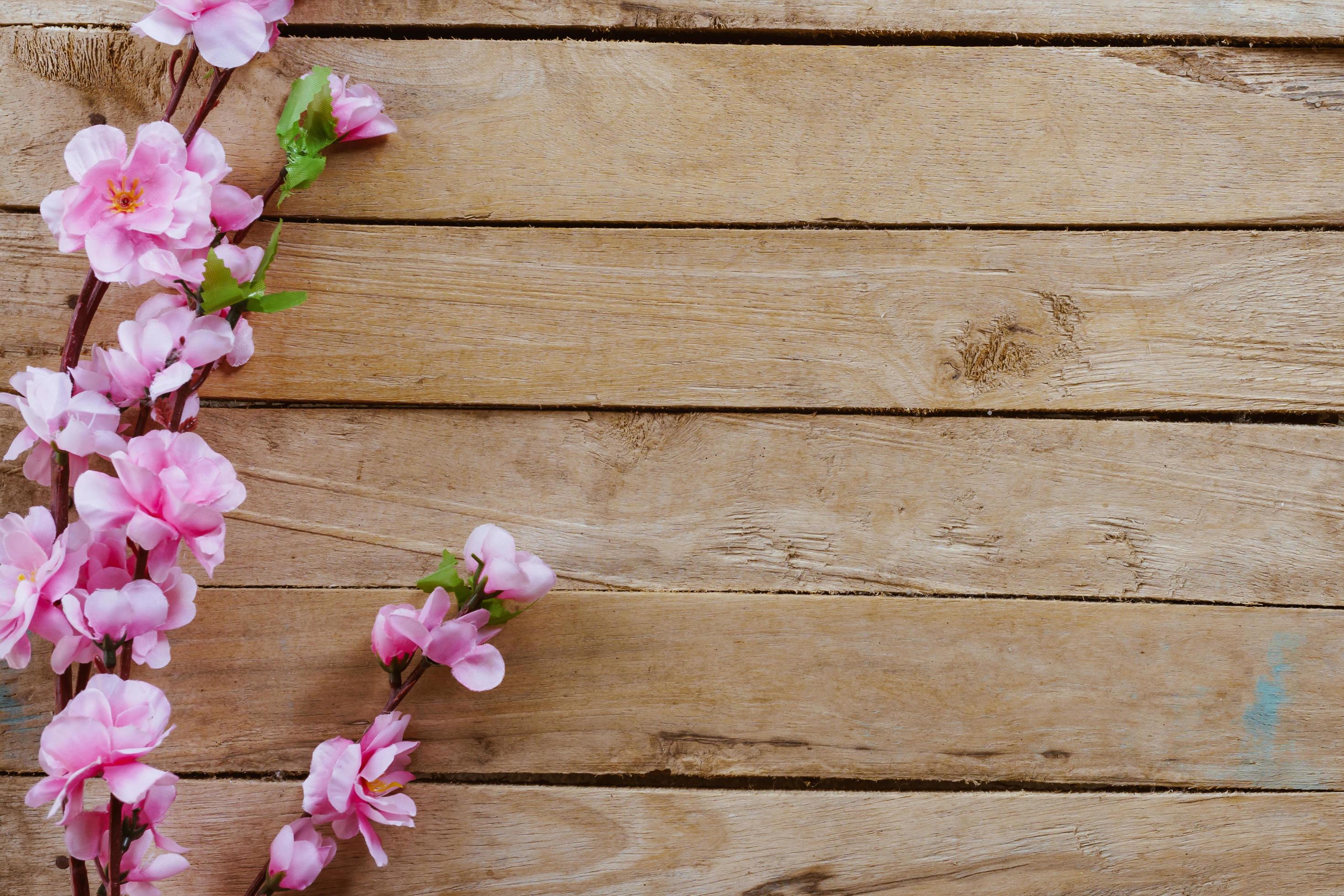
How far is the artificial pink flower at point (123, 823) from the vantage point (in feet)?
1.75

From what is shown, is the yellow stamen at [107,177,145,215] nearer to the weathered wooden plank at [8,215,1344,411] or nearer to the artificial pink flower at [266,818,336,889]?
the weathered wooden plank at [8,215,1344,411]

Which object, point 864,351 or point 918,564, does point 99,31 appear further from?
point 918,564

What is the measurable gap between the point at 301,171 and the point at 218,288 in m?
0.13

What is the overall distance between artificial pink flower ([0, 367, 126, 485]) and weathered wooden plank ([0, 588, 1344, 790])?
16cm

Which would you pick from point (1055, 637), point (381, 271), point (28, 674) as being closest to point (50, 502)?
point (28, 674)

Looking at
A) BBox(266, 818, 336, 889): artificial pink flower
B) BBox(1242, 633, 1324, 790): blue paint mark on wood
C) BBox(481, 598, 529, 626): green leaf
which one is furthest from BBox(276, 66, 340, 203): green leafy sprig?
BBox(1242, 633, 1324, 790): blue paint mark on wood

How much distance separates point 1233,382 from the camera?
26.3 inches

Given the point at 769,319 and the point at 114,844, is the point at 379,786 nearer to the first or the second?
the point at 114,844

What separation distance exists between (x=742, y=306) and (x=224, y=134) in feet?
1.37

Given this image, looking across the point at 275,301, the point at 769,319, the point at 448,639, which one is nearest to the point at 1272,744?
the point at 769,319

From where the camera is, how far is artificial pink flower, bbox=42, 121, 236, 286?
1.82 feet

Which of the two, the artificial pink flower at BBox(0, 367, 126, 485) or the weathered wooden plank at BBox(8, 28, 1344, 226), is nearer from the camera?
the artificial pink flower at BBox(0, 367, 126, 485)

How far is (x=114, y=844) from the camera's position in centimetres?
53

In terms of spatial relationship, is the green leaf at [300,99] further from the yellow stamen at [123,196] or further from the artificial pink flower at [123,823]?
the artificial pink flower at [123,823]
